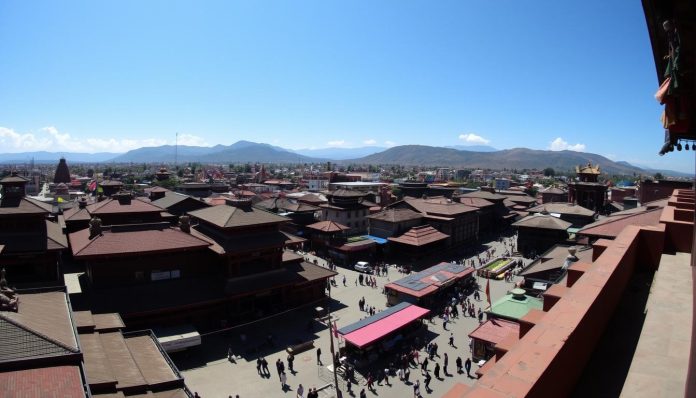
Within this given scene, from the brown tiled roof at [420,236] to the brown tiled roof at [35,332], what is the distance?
33982 mm

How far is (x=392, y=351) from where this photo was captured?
79.6ft

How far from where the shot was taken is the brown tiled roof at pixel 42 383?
9.71m

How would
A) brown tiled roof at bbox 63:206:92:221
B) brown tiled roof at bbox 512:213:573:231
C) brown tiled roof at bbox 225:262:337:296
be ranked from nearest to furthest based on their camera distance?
brown tiled roof at bbox 225:262:337:296, brown tiled roof at bbox 63:206:92:221, brown tiled roof at bbox 512:213:573:231

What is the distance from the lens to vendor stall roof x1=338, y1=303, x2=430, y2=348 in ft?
74.5

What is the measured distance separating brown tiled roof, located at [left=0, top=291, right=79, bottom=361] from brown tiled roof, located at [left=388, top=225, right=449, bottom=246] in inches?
1338

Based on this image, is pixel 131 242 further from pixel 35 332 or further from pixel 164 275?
pixel 35 332

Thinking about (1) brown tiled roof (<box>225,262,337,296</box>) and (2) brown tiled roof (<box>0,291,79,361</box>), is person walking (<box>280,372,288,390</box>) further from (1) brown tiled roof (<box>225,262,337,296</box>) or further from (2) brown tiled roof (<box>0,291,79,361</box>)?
(2) brown tiled roof (<box>0,291,79,361</box>)

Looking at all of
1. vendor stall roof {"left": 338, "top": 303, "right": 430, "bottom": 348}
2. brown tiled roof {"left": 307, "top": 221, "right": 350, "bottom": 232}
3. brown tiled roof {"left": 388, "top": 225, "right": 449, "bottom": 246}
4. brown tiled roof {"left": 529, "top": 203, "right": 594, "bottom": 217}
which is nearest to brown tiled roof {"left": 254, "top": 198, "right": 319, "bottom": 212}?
brown tiled roof {"left": 307, "top": 221, "right": 350, "bottom": 232}

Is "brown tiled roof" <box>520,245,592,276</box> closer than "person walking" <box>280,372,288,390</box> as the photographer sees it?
No

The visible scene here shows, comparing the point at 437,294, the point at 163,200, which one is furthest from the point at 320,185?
the point at 437,294

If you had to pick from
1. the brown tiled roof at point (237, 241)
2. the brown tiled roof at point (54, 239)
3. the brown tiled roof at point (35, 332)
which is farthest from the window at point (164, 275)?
the brown tiled roof at point (35, 332)

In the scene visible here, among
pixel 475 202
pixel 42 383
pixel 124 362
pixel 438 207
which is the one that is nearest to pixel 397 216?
pixel 438 207

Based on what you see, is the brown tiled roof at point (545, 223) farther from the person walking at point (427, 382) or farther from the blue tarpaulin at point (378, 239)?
the person walking at point (427, 382)

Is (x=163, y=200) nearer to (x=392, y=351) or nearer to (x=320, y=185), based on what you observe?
(x=392, y=351)
